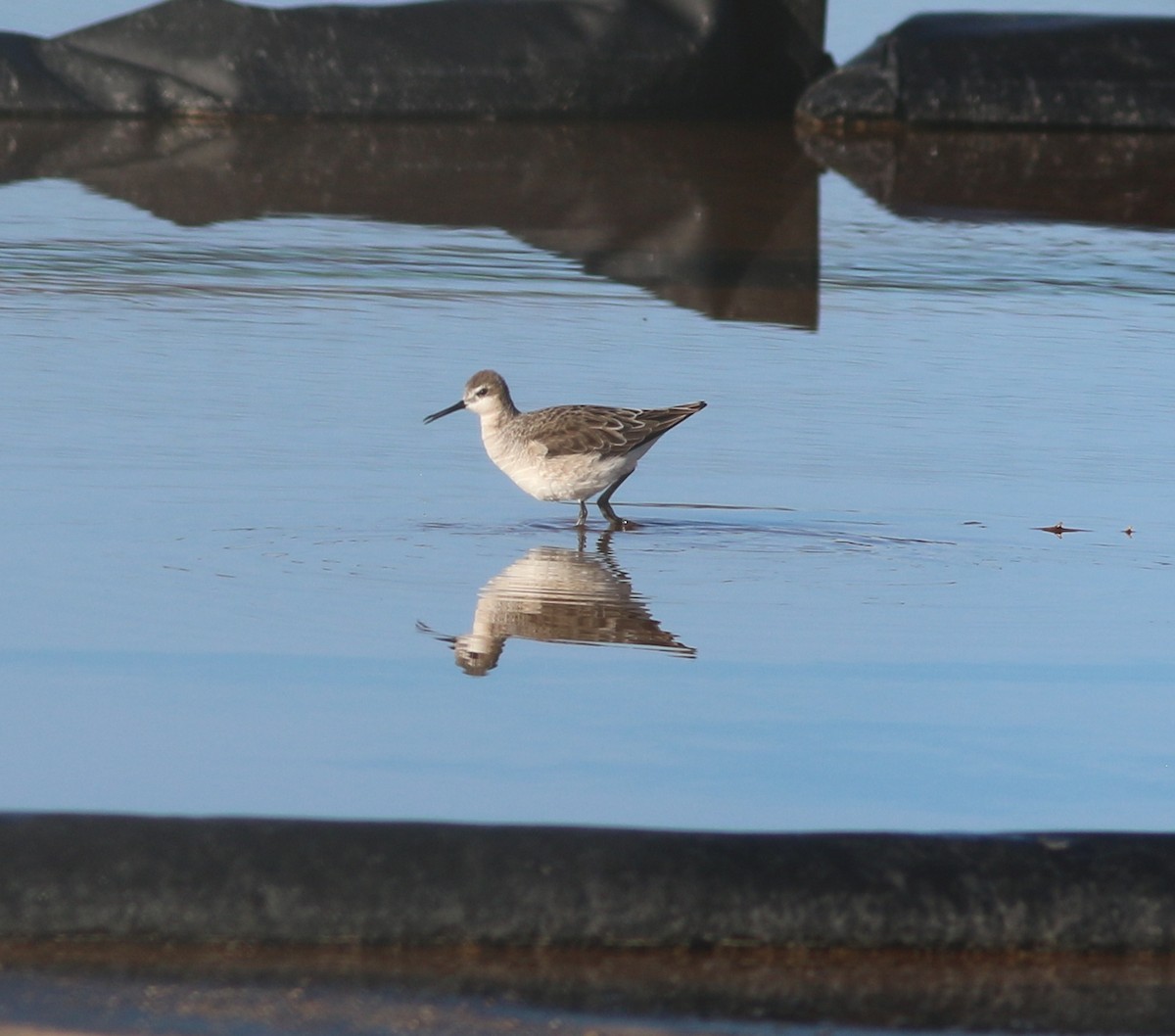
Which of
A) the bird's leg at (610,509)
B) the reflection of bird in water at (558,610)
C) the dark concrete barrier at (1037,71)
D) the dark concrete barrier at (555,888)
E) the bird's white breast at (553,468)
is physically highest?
the dark concrete barrier at (1037,71)

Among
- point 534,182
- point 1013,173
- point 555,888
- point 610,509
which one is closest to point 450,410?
point 610,509

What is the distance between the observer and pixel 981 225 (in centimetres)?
1119

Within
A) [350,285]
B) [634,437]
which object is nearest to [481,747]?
[634,437]

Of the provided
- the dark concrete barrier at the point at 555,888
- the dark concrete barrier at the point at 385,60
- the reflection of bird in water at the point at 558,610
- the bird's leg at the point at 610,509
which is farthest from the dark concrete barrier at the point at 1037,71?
the dark concrete barrier at the point at 555,888

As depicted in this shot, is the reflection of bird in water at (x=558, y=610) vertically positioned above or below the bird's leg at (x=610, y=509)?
above

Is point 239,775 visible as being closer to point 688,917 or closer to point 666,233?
point 688,917

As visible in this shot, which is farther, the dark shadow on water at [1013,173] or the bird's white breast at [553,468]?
the dark shadow on water at [1013,173]

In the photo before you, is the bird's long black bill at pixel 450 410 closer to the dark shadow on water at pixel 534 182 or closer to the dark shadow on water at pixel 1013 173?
the dark shadow on water at pixel 534 182

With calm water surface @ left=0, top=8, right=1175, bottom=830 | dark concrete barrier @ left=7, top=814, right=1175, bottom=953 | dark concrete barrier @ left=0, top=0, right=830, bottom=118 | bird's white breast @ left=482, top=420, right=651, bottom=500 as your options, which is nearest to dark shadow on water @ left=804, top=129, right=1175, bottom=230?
calm water surface @ left=0, top=8, right=1175, bottom=830

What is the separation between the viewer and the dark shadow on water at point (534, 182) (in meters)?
10.0

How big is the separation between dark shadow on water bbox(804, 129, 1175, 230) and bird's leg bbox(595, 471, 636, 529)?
5.11 metres

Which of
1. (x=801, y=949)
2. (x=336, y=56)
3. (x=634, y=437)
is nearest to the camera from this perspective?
(x=801, y=949)

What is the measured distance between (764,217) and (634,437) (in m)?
4.69

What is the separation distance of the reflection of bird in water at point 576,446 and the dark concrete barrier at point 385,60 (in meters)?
6.27
